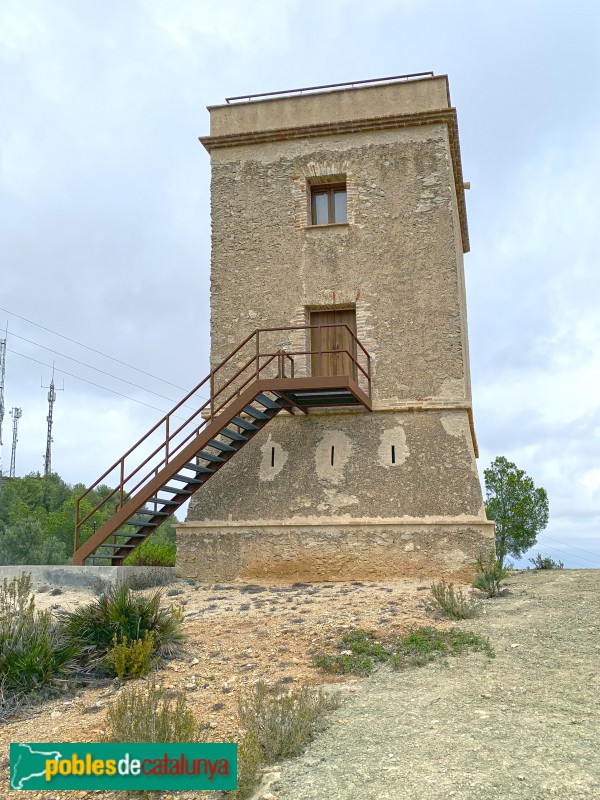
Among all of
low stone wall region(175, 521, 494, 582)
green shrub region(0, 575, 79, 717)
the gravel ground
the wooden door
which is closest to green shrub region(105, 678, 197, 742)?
the gravel ground

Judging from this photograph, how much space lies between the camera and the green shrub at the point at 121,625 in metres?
8.47

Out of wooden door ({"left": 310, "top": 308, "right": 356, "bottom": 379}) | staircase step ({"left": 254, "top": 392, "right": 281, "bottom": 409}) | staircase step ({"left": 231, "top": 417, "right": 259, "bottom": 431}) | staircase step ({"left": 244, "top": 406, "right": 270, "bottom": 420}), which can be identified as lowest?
staircase step ({"left": 231, "top": 417, "right": 259, "bottom": 431})

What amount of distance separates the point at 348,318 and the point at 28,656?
33.0 ft

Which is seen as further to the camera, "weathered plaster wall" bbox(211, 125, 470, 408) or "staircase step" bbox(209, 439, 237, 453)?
"weathered plaster wall" bbox(211, 125, 470, 408)

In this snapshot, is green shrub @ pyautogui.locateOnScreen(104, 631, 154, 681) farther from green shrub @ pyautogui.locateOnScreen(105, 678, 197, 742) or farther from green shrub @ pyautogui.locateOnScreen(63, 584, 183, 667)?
green shrub @ pyautogui.locateOnScreen(105, 678, 197, 742)

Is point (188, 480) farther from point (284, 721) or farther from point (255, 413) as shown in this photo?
point (284, 721)

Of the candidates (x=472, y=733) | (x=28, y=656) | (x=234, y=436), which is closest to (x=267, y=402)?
(x=234, y=436)

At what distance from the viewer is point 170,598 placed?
12602mm

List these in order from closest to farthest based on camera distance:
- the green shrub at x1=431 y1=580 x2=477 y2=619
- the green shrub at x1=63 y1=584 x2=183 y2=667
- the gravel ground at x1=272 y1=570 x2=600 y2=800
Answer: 1. the gravel ground at x1=272 y1=570 x2=600 y2=800
2. the green shrub at x1=63 y1=584 x2=183 y2=667
3. the green shrub at x1=431 y1=580 x2=477 y2=619

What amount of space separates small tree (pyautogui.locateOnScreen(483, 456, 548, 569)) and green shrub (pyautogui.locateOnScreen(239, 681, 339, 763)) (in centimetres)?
1615

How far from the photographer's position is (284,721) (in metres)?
5.67

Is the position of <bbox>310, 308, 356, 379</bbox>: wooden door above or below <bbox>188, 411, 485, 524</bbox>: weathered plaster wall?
above

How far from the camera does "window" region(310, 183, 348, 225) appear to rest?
16469 mm

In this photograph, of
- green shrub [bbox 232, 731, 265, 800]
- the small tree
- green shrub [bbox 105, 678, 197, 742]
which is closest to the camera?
green shrub [bbox 232, 731, 265, 800]
